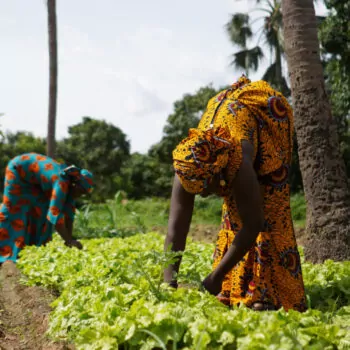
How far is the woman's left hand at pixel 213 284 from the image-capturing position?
3.00m

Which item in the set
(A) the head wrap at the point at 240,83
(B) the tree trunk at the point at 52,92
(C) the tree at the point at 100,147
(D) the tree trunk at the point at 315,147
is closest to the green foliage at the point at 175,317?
(D) the tree trunk at the point at 315,147

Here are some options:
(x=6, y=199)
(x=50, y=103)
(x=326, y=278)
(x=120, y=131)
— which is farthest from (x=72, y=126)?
(x=326, y=278)

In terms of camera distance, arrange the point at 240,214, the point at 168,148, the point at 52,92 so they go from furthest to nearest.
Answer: the point at 168,148, the point at 52,92, the point at 240,214

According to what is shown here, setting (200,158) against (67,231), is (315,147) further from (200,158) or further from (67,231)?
(67,231)

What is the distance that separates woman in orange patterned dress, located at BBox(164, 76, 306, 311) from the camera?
285 cm

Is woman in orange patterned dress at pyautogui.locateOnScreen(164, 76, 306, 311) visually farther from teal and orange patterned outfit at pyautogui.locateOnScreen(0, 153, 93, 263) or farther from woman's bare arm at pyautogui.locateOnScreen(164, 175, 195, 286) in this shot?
teal and orange patterned outfit at pyautogui.locateOnScreen(0, 153, 93, 263)

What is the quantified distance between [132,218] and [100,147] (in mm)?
33316

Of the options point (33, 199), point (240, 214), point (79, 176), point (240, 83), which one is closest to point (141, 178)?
point (33, 199)

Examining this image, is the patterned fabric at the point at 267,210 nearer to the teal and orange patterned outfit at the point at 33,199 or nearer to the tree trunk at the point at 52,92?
the teal and orange patterned outfit at the point at 33,199

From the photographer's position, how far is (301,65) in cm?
530

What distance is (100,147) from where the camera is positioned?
1727 inches

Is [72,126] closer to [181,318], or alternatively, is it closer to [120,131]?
[120,131]

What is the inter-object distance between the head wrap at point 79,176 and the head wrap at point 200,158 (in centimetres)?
345

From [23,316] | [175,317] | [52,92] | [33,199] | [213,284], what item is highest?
[52,92]
